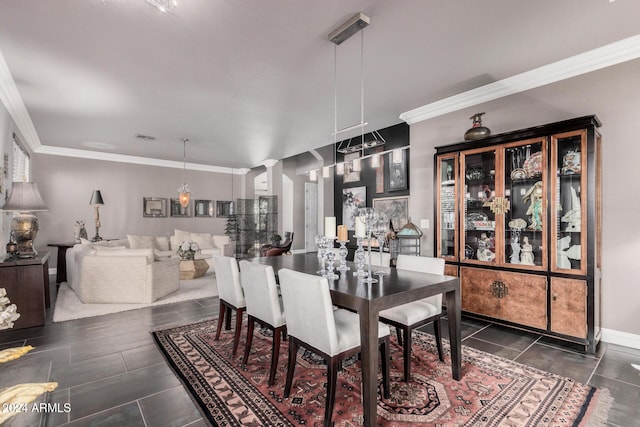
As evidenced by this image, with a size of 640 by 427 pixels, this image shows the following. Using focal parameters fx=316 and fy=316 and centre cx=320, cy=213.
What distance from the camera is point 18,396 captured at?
73cm

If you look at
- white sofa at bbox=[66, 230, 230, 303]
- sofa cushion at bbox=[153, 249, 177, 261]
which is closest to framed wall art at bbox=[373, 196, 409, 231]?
white sofa at bbox=[66, 230, 230, 303]

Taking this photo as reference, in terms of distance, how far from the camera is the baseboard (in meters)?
2.90

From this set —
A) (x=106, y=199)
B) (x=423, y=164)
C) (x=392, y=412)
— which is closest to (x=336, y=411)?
(x=392, y=412)

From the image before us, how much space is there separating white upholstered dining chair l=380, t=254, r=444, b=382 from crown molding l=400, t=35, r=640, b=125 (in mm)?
2232

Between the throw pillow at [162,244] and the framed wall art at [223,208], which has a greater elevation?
the framed wall art at [223,208]

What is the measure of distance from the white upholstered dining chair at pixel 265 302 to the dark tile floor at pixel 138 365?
0.61 m

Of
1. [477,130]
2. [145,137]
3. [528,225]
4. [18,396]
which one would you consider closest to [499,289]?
[528,225]

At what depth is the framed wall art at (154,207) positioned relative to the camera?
8.05 m

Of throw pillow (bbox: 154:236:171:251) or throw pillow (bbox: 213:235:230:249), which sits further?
throw pillow (bbox: 213:235:230:249)

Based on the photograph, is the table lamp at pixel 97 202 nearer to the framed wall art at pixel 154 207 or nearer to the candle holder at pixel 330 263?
the framed wall art at pixel 154 207

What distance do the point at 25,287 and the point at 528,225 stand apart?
556 cm

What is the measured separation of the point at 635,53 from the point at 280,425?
4209 millimetres

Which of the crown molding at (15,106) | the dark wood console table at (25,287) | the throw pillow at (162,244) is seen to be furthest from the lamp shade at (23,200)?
the throw pillow at (162,244)

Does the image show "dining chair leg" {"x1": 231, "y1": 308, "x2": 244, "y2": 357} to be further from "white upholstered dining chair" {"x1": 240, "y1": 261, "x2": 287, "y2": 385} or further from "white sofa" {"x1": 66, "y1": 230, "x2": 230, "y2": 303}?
"white sofa" {"x1": 66, "y1": 230, "x2": 230, "y2": 303}
